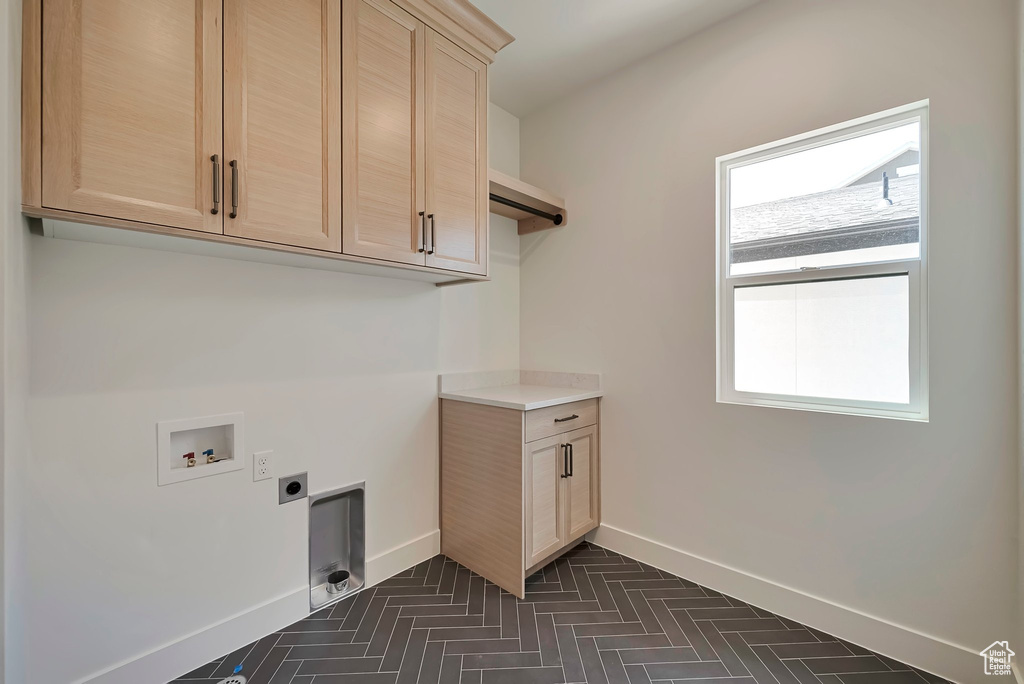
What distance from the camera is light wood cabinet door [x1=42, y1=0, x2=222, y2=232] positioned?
3.62ft

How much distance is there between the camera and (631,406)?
96.7 inches

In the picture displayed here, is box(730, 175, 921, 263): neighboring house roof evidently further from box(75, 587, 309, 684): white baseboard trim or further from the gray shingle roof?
box(75, 587, 309, 684): white baseboard trim

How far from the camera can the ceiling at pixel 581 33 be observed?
201 cm

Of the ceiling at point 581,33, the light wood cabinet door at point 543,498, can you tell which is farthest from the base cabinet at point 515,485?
the ceiling at point 581,33

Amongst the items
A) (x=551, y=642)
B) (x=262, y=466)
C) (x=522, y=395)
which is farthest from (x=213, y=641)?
(x=522, y=395)

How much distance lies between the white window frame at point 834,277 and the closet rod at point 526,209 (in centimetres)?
95

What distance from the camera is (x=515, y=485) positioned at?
2.08 m

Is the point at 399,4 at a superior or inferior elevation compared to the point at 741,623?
superior

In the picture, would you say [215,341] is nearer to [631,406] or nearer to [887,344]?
[631,406]

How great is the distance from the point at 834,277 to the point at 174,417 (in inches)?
105

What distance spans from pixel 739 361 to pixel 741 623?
3.78 feet

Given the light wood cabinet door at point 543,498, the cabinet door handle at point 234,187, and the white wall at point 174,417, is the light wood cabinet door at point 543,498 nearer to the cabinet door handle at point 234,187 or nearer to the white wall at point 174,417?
the white wall at point 174,417

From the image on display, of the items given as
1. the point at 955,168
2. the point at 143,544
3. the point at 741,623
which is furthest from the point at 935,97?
the point at 143,544

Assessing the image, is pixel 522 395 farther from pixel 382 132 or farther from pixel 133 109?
pixel 133 109
